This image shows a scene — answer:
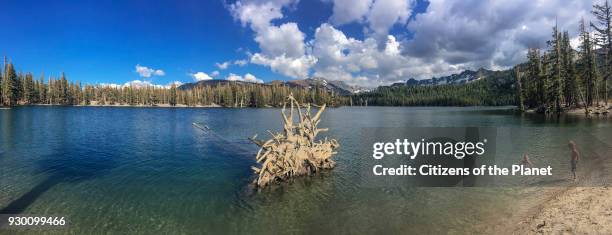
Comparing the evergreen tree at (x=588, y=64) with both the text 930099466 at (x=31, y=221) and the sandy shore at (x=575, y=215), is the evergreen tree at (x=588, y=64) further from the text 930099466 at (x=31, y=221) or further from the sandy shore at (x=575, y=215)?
the text 930099466 at (x=31, y=221)

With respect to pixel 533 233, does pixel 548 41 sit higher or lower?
higher

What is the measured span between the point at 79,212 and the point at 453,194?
69.7 feet

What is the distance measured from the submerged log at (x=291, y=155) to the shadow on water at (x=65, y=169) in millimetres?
13244

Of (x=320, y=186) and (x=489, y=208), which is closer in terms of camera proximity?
(x=489, y=208)

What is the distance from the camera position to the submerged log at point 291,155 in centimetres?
2278

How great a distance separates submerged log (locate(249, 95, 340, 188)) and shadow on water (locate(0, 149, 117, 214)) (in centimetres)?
1324

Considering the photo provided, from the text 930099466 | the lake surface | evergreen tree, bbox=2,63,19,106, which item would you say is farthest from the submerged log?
evergreen tree, bbox=2,63,19,106

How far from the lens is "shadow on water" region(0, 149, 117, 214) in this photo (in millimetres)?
19312

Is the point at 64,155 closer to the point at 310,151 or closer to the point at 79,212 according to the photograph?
the point at 79,212

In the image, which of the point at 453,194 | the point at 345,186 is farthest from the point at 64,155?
the point at 453,194

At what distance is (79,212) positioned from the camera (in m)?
17.7

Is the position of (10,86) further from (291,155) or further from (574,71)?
(574,71)

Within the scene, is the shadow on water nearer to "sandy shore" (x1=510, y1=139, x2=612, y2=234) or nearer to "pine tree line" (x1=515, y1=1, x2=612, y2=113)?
"sandy shore" (x1=510, y1=139, x2=612, y2=234)

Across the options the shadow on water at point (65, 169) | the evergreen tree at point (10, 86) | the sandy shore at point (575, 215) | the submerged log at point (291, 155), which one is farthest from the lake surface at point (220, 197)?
the evergreen tree at point (10, 86)
